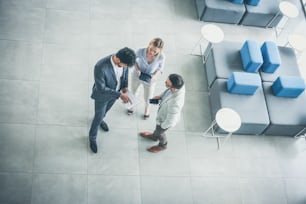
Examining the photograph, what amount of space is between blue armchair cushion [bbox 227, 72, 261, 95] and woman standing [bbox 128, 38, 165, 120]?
1417 millimetres

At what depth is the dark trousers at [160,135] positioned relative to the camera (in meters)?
5.02

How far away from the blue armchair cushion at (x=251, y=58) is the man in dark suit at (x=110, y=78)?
2.51 m

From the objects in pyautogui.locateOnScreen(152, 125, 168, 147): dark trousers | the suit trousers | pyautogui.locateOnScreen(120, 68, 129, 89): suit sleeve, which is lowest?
pyautogui.locateOnScreen(152, 125, 168, 147): dark trousers

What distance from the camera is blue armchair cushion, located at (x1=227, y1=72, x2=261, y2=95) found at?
5773 millimetres

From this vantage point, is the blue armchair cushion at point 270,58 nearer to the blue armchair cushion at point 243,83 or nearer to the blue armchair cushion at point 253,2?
the blue armchair cushion at point 243,83

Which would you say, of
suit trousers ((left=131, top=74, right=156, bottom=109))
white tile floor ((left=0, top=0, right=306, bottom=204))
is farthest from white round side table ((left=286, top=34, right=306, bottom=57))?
suit trousers ((left=131, top=74, right=156, bottom=109))

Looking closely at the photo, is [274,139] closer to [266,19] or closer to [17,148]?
[266,19]

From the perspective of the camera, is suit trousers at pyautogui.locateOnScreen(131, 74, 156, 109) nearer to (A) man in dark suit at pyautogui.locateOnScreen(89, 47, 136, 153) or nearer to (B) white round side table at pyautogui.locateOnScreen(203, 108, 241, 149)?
(A) man in dark suit at pyautogui.locateOnScreen(89, 47, 136, 153)

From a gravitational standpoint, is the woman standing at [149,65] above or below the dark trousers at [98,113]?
above

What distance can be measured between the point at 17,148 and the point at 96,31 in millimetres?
2679

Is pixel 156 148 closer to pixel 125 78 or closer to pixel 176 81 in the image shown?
pixel 125 78

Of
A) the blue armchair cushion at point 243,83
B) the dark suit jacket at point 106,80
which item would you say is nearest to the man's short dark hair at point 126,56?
the dark suit jacket at point 106,80

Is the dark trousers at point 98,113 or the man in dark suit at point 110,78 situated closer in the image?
the man in dark suit at point 110,78

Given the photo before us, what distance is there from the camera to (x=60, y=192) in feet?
16.1
